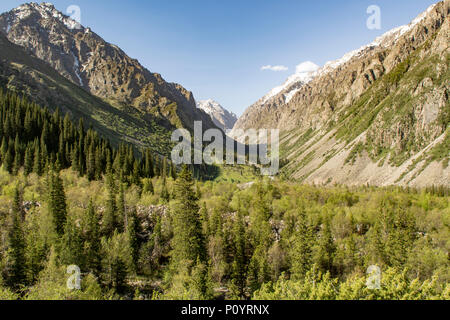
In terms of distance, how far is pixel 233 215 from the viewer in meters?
59.8

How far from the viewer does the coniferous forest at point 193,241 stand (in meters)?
31.0

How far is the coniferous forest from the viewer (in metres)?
31.0

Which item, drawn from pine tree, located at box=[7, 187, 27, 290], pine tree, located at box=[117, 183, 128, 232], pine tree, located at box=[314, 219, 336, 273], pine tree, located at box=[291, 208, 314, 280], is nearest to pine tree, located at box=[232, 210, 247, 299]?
pine tree, located at box=[291, 208, 314, 280]

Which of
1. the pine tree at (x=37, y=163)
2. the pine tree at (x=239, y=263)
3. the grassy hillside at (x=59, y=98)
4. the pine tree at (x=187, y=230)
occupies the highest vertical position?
the grassy hillside at (x=59, y=98)

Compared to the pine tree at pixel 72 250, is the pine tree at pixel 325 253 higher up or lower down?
lower down

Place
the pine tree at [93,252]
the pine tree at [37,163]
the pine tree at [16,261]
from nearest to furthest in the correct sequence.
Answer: the pine tree at [16,261] → the pine tree at [93,252] → the pine tree at [37,163]

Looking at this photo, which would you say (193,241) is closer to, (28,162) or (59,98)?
(28,162)

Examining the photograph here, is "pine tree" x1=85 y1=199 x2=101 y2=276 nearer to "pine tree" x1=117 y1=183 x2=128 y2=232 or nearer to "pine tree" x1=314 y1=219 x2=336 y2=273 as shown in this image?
"pine tree" x1=117 y1=183 x2=128 y2=232

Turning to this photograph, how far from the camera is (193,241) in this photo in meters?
37.0

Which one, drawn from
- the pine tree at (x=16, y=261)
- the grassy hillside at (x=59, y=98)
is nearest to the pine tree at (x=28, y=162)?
the pine tree at (x=16, y=261)

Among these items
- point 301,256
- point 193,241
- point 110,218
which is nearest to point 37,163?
point 110,218

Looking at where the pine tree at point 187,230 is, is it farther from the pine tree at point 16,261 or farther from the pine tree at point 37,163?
the pine tree at point 37,163
